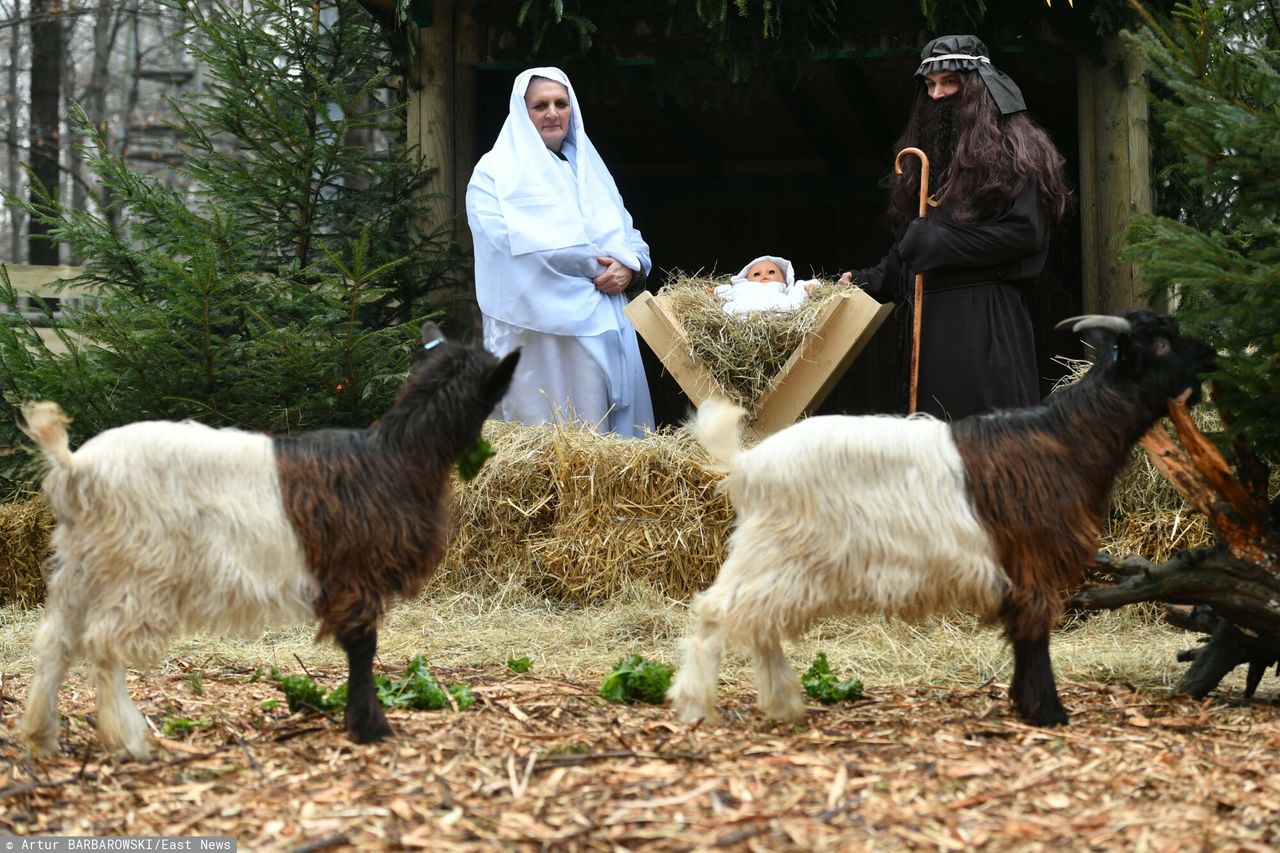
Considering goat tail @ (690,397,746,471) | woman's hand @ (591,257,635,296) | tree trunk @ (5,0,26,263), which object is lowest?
goat tail @ (690,397,746,471)

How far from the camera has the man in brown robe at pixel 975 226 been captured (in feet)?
18.5

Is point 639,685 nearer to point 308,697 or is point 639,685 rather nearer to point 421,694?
point 421,694

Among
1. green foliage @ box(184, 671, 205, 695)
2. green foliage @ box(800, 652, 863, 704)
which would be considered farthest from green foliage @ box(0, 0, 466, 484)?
green foliage @ box(800, 652, 863, 704)

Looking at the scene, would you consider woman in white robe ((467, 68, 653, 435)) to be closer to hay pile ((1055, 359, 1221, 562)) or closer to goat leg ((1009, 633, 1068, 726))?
hay pile ((1055, 359, 1221, 562))

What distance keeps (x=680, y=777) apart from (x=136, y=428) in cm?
181

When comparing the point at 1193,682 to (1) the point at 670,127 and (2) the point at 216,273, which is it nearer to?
(2) the point at 216,273

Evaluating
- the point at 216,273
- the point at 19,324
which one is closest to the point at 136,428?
the point at 216,273

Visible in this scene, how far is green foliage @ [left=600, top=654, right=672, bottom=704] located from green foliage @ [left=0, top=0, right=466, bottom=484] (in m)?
2.81

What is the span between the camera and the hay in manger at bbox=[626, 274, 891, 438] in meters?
6.36

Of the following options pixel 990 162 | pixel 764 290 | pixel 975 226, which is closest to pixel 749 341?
pixel 764 290

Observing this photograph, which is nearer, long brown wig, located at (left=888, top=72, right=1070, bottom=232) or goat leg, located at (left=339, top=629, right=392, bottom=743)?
goat leg, located at (left=339, top=629, right=392, bottom=743)

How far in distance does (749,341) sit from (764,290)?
0.39 meters

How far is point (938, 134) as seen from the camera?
5887 mm

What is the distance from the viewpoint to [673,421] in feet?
37.2
